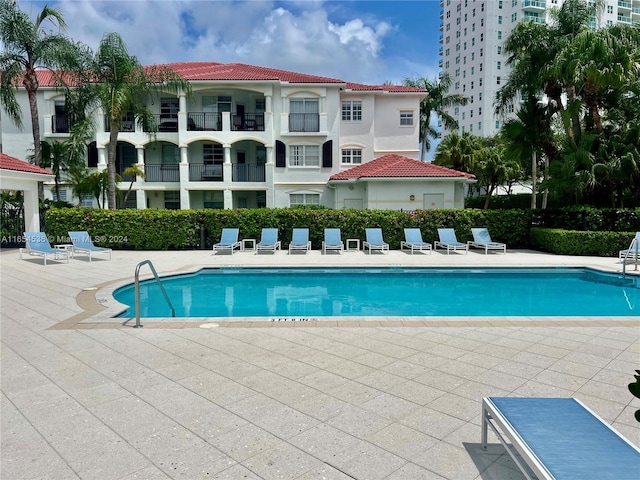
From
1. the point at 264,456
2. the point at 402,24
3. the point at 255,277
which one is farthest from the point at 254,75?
the point at 264,456

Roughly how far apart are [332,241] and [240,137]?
12.6 metres

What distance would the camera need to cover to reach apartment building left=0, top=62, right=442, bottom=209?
26.9 metres

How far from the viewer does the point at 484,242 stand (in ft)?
59.8

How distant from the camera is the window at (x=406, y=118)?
97.5 feet

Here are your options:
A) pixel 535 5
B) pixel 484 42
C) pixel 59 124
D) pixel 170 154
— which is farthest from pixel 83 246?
pixel 535 5

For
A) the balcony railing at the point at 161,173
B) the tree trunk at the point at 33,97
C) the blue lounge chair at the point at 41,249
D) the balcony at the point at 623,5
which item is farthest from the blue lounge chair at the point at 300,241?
the balcony at the point at 623,5

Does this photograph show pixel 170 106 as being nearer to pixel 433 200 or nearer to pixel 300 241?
pixel 300 241

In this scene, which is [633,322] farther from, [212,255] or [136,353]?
[212,255]

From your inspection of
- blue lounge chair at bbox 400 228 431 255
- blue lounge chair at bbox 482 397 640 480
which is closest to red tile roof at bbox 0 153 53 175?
blue lounge chair at bbox 400 228 431 255

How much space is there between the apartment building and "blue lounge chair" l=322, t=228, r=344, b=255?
930 centimetres

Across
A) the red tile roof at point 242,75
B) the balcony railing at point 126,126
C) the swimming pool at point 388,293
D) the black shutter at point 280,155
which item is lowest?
the swimming pool at point 388,293

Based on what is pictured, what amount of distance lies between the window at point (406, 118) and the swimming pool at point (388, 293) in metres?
18.0

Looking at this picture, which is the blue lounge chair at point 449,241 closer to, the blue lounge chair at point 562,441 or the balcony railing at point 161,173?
the blue lounge chair at point 562,441

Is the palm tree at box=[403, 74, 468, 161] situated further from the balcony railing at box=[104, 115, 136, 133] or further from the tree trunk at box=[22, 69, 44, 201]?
the tree trunk at box=[22, 69, 44, 201]
